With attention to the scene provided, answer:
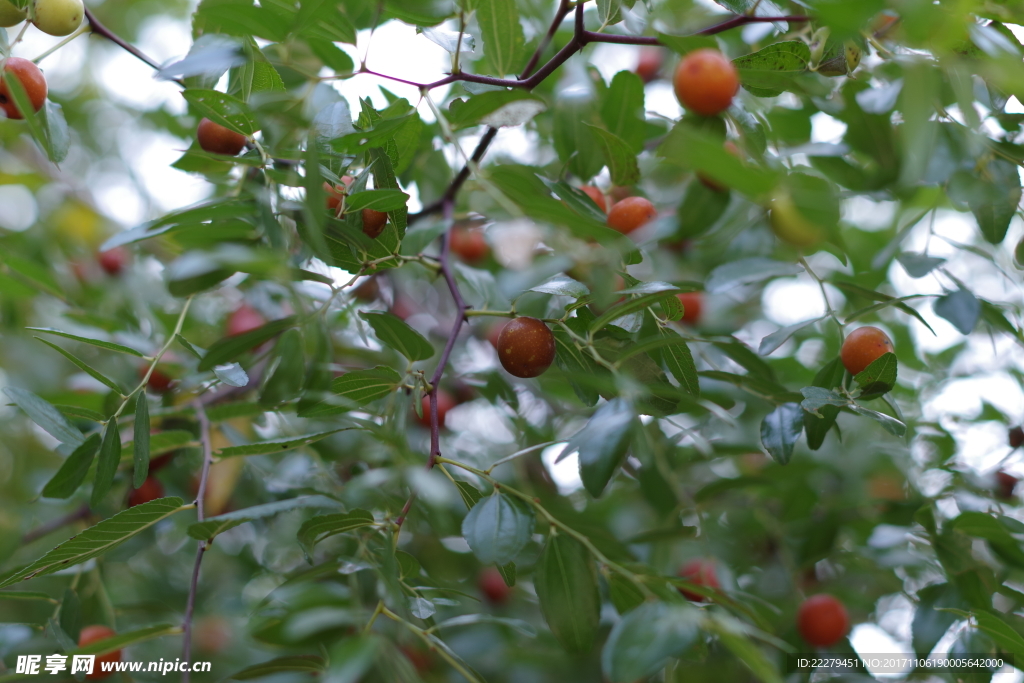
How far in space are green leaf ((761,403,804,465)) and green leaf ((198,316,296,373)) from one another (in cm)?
65

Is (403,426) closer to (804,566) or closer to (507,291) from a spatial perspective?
(507,291)

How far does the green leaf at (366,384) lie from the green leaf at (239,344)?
161mm

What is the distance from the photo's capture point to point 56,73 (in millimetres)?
2707

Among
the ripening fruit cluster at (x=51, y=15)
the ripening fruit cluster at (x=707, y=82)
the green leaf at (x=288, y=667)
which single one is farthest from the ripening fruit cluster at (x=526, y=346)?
the ripening fruit cluster at (x=51, y=15)

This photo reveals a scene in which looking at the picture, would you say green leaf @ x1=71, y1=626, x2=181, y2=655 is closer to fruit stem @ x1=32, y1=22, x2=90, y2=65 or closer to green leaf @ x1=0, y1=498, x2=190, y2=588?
green leaf @ x1=0, y1=498, x2=190, y2=588

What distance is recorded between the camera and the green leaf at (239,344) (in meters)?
0.76

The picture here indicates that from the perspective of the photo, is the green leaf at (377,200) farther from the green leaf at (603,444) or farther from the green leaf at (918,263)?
the green leaf at (918,263)

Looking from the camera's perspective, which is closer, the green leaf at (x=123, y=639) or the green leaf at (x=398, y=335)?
the green leaf at (x=123, y=639)

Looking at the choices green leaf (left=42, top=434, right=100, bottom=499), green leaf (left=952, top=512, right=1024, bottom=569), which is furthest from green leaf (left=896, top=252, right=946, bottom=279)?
green leaf (left=42, top=434, right=100, bottom=499)

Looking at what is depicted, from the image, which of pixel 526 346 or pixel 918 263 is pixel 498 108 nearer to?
pixel 526 346

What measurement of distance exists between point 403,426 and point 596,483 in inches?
9.8

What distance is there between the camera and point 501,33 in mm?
950

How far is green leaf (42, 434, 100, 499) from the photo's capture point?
38.4 inches

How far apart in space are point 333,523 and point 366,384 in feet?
0.61
